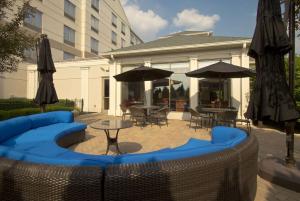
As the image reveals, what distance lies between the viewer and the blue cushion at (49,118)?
605 centimetres

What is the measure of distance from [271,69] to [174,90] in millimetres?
8562

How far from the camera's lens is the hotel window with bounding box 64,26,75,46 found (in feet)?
76.1

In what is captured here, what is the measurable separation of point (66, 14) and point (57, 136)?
2201cm

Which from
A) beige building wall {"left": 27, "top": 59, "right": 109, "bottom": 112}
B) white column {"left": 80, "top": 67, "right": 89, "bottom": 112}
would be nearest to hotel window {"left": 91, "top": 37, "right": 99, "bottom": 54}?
beige building wall {"left": 27, "top": 59, "right": 109, "bottom": 112}

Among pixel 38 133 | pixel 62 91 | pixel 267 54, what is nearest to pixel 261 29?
pixel 267 54

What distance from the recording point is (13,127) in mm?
4871

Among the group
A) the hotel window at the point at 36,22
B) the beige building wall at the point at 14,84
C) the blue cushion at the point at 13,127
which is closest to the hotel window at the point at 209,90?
the blue cushion at the point at 13,127

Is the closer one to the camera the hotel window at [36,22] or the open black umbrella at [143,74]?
the open black umbrella at [143,74]

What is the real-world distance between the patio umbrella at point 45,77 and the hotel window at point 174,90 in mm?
6476

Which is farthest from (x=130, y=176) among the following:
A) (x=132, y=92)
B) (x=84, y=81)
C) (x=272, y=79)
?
(x=84, y=81)

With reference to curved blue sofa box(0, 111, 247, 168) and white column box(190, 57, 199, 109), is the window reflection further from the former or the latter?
curved blue sofa box(0, 111, 247, 168)

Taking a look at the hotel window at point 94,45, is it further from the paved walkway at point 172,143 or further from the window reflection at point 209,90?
the paved walkway at point 172,143

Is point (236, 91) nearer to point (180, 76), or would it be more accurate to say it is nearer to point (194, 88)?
point (194, 88)

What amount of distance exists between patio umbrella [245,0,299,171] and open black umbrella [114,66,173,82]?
5431 millimetres
